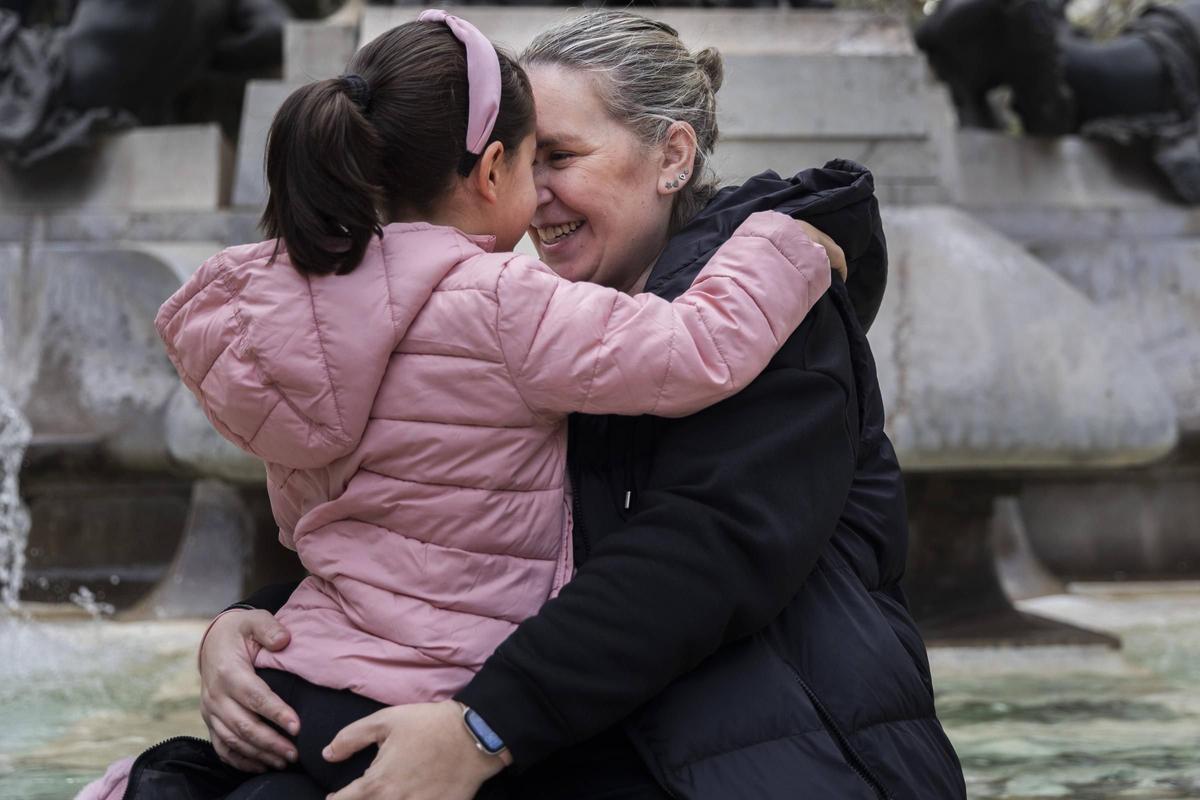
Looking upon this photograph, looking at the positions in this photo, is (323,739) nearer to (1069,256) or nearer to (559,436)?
(559,436)

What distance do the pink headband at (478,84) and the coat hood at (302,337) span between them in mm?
146

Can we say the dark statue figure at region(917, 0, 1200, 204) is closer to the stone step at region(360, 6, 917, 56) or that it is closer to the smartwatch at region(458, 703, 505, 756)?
the stone step at region(360, 6, 917, 56)

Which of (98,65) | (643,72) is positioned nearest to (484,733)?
(643,72)

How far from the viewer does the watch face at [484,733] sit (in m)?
1.54

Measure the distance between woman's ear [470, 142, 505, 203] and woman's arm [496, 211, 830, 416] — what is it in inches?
6.6

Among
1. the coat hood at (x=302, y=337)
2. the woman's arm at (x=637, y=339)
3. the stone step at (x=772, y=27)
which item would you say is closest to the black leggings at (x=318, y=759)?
the coat hood at (x=302, y=337)

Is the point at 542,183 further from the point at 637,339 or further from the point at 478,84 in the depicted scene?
the point at 637,339

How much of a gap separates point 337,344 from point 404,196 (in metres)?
0.24

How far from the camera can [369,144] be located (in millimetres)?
1677

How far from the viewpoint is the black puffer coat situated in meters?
1.56

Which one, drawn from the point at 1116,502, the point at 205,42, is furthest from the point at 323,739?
the point at 205,42

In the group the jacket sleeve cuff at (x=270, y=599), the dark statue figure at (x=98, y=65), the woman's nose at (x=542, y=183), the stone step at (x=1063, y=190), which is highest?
the woman's nose at (x=542, y=183)

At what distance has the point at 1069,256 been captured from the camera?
5.62 metres

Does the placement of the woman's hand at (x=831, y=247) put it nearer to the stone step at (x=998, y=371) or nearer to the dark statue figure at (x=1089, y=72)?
the stone step at (x=998, y=371)
